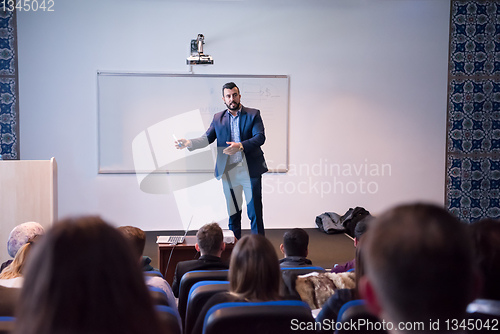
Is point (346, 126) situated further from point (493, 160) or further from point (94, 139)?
point (94, 139)

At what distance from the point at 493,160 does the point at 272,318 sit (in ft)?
18.8

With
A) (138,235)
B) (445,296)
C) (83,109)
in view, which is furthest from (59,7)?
(445,296)

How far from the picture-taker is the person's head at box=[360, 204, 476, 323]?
0.65 m

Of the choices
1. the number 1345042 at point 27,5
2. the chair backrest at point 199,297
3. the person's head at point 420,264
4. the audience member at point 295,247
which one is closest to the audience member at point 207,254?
the audience member at point 295,247

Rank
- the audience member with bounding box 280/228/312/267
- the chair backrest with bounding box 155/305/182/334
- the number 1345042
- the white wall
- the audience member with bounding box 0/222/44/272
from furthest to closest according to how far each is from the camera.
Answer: the white wall, the number 1345042, the audience member with bounding box 280/228/312/267, the audience member with bounding box 0/222/44/272, the chair backrest with bounding box 155/305/182/334

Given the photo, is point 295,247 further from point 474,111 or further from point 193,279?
point 474,111

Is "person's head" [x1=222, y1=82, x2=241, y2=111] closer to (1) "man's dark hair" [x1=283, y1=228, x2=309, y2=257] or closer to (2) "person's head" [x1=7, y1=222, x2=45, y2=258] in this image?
(1) "man's dark hair" [x1=283, y1=228, x2=309, y2=257]

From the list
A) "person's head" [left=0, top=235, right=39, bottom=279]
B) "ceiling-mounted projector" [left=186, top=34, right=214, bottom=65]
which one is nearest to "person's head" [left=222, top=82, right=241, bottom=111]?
"ceiling-mounted projector" [left=186, top=34, right=214, bottom=65]

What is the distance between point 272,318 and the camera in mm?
1324

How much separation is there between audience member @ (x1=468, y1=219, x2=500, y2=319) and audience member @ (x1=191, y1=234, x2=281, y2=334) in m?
0.65

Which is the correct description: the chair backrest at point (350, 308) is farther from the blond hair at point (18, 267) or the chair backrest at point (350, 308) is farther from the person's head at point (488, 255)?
the blond hair at point (18, 267)

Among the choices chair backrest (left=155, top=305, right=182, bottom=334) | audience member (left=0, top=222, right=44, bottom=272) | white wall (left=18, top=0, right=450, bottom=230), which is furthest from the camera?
white wall (left=18, top=0, right=450, bottom=230)

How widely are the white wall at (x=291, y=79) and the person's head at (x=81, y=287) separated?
5001 millimetres

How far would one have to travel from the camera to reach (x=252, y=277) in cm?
155
